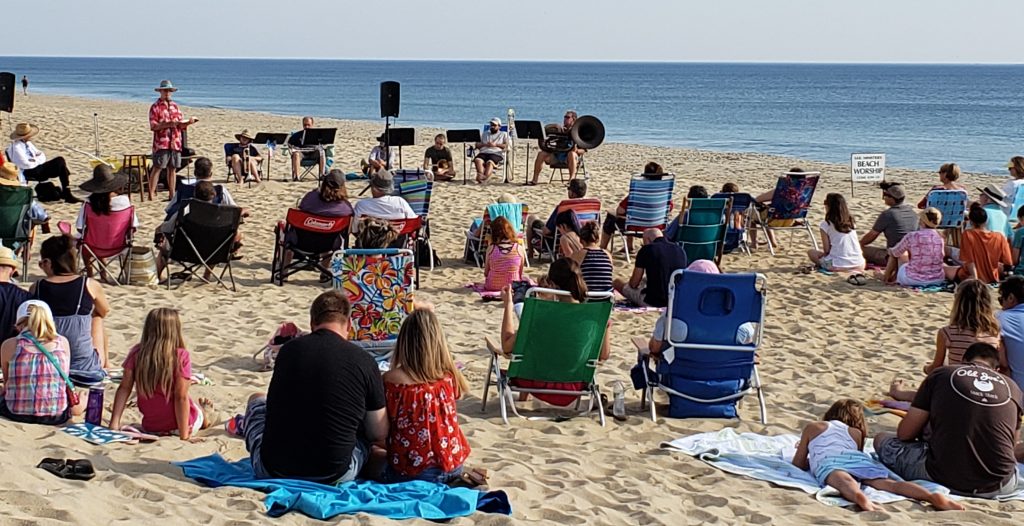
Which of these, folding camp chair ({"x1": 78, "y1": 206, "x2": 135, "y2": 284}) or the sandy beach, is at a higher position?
folding camp chair ({"x1": 78, "y1": 206, "x2": 135, "y2": 284})

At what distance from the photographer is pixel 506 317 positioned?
6.48m

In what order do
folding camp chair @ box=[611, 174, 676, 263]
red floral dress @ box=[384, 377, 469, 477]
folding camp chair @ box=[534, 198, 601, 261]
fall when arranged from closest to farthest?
red floral dress @ box=[384, 377, 469, 477], folding camp chair @ box=[534, 198, 601, 261], folding camp chair @ box=[611, 174, 676, 263]

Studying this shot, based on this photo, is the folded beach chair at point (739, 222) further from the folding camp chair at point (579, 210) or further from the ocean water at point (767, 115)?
the ocean water at point (767, 115)

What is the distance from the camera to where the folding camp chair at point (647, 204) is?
36.8 feet

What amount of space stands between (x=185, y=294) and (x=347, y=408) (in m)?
5.16

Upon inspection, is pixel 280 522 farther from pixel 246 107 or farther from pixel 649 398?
pixel 246 107

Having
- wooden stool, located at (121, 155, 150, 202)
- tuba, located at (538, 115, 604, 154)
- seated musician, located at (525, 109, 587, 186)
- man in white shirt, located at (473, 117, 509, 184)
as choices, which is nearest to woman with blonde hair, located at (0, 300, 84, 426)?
wooden stool, located at (121, 155, 150, 202)

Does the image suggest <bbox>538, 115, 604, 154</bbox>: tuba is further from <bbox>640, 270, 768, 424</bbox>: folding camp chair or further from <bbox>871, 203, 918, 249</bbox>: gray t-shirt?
<bbox>640, 270, 768, 424</bbox>: folding camp chair

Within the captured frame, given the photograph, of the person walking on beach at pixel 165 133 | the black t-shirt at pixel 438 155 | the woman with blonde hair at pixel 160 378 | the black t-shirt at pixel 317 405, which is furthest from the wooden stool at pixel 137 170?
the black t-shirt at pixel 317 405

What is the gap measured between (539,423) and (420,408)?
4.92 feet

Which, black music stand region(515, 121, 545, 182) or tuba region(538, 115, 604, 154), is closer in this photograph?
tuba region(538, 115, 604, 154)

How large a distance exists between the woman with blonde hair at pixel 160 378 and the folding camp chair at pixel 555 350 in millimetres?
1694

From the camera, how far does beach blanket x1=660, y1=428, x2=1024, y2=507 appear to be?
518 centimetres

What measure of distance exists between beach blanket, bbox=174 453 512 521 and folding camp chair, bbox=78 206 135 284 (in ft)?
16.1
